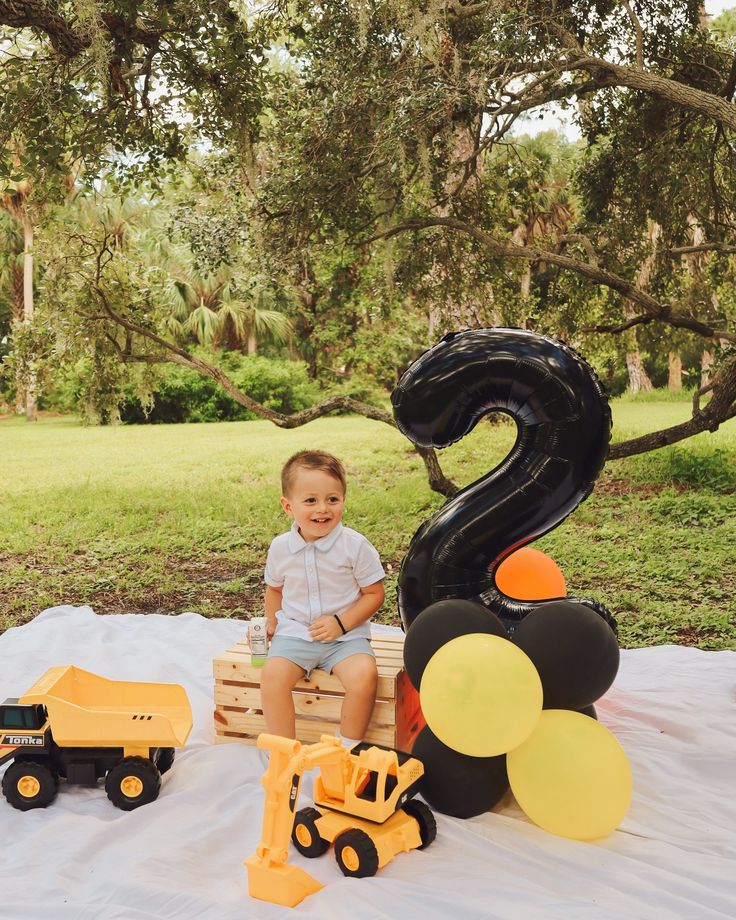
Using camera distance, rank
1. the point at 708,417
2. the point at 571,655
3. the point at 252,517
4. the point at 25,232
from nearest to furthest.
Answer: the point at 571,655 < the point at 708,417 < the point at 252,517 < the point at 25,232

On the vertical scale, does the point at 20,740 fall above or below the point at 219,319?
below

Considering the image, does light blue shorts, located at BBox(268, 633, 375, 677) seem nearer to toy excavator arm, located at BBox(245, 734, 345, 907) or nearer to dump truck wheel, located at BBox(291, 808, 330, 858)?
dump truck wheel, located at BBox(291, 808, 330, 858)

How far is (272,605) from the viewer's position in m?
2.86

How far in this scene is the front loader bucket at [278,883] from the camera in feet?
6.22

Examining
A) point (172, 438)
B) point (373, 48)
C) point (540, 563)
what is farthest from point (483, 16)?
point (172, 438)

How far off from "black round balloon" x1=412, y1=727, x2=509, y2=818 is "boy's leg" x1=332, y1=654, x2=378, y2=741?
30 cm

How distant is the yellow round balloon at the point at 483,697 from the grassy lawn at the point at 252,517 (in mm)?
2412

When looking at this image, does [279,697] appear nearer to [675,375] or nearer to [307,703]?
[307,703]

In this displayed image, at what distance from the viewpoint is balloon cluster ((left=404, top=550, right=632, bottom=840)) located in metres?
2.11

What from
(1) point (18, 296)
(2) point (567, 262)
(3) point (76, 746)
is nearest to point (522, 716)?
(3) point (76, 746)

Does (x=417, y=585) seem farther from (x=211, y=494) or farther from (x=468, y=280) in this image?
(x=211, y=494)

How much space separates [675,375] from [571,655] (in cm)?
831

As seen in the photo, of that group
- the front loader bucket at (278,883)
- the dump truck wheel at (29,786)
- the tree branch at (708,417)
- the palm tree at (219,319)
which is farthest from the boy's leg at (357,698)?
the palm tree at (219,319)

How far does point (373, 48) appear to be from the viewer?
427 cm
